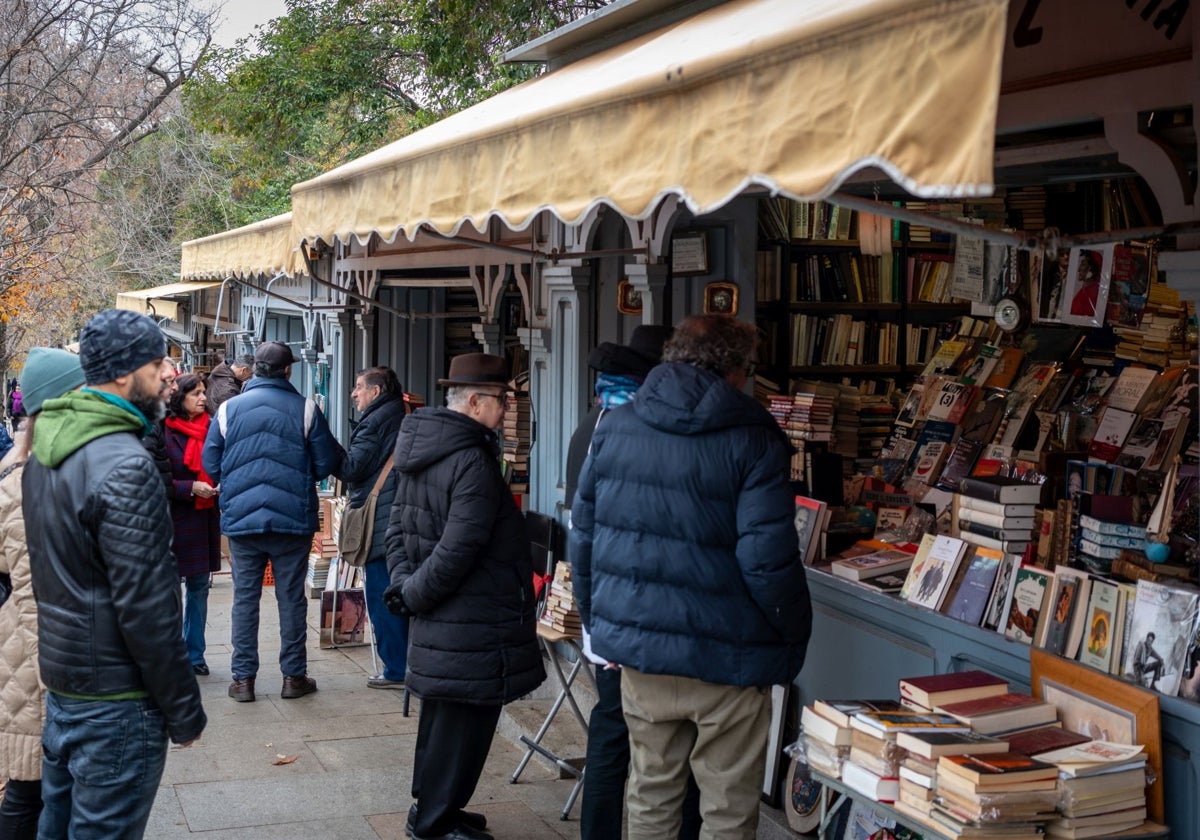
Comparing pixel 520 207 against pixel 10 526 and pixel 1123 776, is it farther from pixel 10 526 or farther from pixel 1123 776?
pixel 1123 776

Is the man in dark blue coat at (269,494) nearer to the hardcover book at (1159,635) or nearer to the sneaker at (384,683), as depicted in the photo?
the sneaker at (384,683)

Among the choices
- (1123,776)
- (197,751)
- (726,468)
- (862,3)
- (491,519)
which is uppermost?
(862,3)

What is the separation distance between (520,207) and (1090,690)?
2.09 m

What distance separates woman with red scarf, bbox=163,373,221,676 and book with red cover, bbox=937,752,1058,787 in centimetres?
521

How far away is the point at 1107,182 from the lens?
600cm

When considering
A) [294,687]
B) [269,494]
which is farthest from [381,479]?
[294,687]

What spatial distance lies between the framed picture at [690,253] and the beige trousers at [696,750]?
2649mm

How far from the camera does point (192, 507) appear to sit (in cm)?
749

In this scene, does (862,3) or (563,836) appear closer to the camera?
(862,3)

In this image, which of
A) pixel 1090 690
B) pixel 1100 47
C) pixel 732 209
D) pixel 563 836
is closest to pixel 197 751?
pixel 563 836

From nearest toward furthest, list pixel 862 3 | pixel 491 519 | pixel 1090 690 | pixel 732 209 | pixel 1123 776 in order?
pixel 862 3
pixel 1123 776
pixel 1090 690
pixel 491 519
pixel 732 209

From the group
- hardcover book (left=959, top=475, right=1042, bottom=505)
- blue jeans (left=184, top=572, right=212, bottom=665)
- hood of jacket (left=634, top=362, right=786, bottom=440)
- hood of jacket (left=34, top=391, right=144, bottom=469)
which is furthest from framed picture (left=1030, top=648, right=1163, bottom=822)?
blue jeans (left=184, top=572, right=212, bottom=665)

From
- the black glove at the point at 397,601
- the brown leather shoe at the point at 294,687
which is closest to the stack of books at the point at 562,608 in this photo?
the black glove at the point at 397,601

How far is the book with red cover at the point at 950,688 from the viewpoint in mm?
3520
